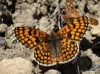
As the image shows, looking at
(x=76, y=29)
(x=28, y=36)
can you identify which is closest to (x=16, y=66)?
(x=28, y=36)

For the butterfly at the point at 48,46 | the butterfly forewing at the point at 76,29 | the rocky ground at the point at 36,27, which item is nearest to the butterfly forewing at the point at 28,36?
the butterfly at the point at 48,46

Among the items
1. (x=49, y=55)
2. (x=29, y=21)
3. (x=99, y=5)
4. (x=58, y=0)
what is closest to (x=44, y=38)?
(x=49, y=55)

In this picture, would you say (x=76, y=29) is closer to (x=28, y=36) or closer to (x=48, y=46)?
(x=48, y=46)

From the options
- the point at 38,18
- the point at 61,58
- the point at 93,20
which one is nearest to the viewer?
the point at 61,58

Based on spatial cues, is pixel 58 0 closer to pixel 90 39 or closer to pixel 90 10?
pixel 90 10

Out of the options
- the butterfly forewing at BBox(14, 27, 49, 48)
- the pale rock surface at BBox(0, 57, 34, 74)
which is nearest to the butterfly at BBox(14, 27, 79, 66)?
the butterfly forewing at BBox(14, 27, 49, 48)

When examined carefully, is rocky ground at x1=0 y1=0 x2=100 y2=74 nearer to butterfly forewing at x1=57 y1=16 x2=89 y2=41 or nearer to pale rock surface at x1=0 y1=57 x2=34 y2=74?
pale rock surface at x1=0 y1=57 x2=34 y2=74

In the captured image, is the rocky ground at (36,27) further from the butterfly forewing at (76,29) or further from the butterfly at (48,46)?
the butterfly forewing at (76,29)
